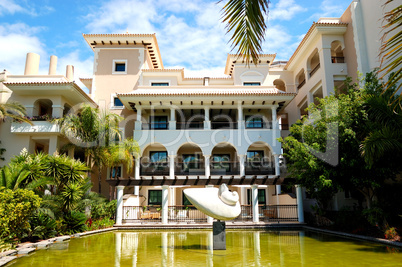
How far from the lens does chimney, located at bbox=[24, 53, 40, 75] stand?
25125mm

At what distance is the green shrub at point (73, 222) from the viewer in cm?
1386

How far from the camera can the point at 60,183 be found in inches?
543

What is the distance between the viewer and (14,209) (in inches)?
374

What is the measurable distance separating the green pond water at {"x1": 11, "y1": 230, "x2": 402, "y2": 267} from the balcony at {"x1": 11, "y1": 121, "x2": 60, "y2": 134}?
396 inches

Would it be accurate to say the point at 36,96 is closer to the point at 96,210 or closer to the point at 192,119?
the point at 96,210

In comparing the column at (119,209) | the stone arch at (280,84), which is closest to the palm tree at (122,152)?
the column at (119,209)

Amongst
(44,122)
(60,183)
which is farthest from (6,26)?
(44,122)

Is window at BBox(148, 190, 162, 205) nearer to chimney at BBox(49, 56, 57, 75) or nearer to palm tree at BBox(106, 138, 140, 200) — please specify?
palm tree at BBox(106, 138, 140, 200)

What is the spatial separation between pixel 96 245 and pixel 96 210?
6064 mm

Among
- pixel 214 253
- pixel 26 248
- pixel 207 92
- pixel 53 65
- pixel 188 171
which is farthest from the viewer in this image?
pixel 53 65

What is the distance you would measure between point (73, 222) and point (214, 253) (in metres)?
7.77

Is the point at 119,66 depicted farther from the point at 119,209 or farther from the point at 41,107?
the point at 119,209

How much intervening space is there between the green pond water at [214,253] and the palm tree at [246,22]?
6155 millimetres

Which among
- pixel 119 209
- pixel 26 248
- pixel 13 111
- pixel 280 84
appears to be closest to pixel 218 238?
pixel 26 248
